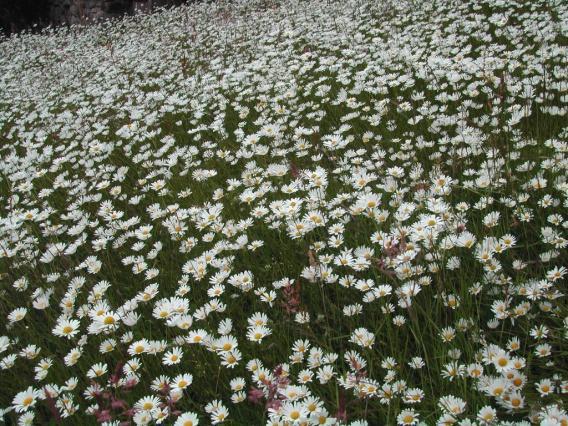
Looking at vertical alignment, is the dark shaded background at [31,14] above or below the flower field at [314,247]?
above

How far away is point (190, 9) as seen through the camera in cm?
1129

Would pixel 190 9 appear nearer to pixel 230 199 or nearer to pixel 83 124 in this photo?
pixel 83 124

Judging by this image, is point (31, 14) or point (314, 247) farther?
point (31, 14)

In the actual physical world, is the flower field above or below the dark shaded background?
below

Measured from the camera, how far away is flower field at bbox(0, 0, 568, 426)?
1.81 m

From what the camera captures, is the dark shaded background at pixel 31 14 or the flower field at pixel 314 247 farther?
the dark shaded background at pixel 31 14

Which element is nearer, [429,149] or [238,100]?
[429,149]

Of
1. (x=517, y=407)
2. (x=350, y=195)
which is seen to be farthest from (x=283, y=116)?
(x=517, y=407)

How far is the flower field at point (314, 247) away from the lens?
1810 millimetres

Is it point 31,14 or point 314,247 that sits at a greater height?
point 31,14

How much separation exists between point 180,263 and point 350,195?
1.12m

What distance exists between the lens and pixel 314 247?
2.58 metres

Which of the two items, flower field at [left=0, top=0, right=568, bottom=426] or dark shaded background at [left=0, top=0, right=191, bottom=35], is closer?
flower field at [left=0, top=0, right=568, bottom=426]

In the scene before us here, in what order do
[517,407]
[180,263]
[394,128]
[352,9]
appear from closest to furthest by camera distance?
1. [517,407]
2. [180,263]
3. [394,128]
4. [352,9]
